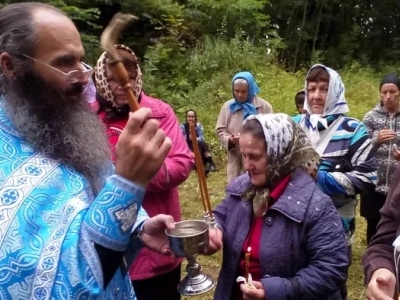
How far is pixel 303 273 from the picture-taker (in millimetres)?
2496

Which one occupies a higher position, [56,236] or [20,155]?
A: [20,155]

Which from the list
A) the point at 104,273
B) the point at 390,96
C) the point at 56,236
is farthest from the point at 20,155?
the point at 390,96

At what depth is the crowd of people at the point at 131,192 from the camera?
1.53 m

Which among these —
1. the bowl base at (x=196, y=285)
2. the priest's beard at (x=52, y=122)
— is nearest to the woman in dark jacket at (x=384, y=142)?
the bowl base at (x=196, y=285)

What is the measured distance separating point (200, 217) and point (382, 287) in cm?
455

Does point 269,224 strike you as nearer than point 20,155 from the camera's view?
No

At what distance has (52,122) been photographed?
1.79 m

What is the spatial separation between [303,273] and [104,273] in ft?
3.85

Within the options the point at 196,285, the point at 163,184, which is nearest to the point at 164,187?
the point at 163,184

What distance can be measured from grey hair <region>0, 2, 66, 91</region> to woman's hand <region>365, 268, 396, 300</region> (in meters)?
1.32

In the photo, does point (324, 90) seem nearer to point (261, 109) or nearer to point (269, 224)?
point (269, 224)

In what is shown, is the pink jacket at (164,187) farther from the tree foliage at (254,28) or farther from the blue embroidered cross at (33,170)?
the tree foliage at (254,28)

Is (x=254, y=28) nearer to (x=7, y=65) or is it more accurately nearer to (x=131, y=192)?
(x=7, y=65)

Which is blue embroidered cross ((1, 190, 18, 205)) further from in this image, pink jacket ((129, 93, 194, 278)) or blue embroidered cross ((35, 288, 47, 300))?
pink jacket ((129, 93, 194, 278))
